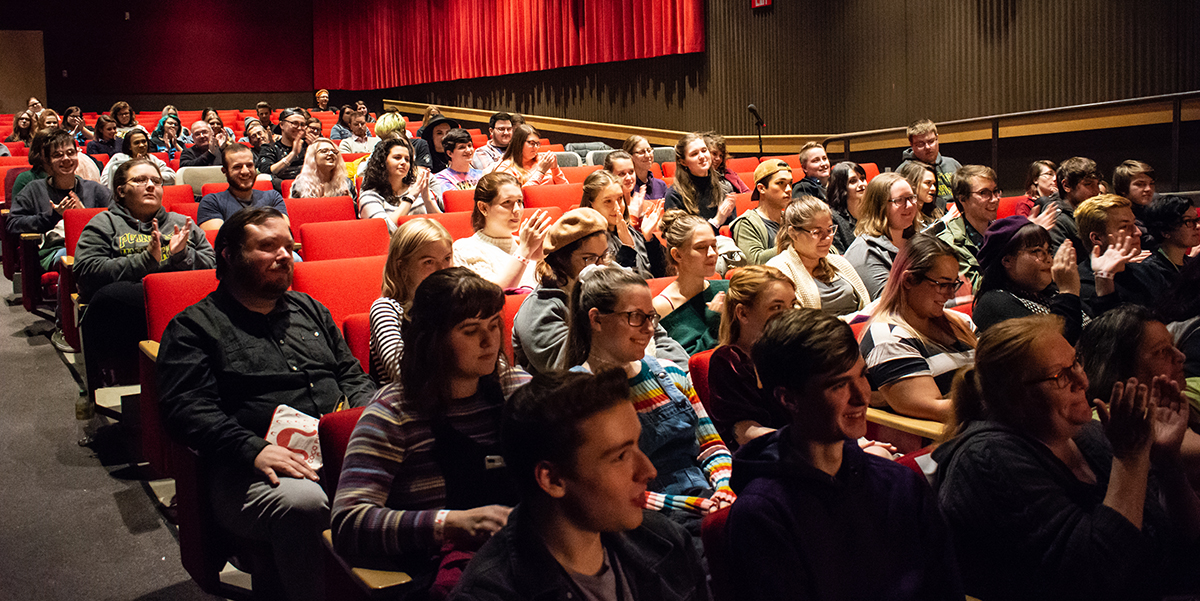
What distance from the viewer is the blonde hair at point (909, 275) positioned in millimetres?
2414

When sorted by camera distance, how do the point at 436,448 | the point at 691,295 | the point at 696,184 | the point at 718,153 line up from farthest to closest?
1. the point at 718,153
2. the point at 696,184
3. the point at 691,295
4. the point at 436,448

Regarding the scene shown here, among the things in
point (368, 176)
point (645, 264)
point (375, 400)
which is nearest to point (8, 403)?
point (368, 176)

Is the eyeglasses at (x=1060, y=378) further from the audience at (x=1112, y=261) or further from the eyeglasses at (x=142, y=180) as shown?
the eyeglasses at (x=142, y=180)

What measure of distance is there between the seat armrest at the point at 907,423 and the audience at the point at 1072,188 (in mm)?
2766

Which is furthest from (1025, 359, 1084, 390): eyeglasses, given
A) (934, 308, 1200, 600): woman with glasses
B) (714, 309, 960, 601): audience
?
(714, 309, 960, 601): audience

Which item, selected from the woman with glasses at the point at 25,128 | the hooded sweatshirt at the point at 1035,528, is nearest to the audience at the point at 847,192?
the hooded sweatshirt at the point at 1035,528

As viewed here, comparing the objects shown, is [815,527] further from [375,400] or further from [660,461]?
[375,400]

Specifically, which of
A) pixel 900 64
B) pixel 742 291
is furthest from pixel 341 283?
pixel 900 64

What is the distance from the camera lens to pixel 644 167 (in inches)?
213

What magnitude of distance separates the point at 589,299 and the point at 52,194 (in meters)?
3.89

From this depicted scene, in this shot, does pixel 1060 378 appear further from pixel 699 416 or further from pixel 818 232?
pixel 818 232

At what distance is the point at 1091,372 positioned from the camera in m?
1.96

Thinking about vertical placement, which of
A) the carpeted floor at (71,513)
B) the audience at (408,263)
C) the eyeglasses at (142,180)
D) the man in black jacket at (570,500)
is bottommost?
the carpeted floor at (71,513)

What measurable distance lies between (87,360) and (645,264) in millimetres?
2107
